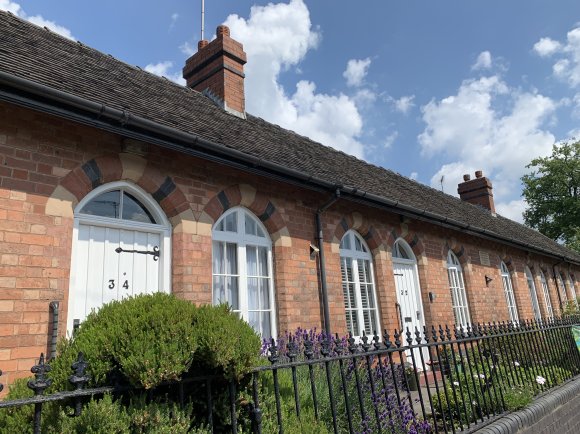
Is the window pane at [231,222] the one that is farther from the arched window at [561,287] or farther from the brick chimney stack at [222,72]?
the arched window at [561,287]

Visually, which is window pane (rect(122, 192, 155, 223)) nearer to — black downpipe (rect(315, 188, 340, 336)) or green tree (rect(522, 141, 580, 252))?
black downpipe (rect(315, 188, 340, 336))

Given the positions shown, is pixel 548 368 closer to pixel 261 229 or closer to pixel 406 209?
pixel 406 209

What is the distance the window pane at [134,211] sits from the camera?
550 centimetres

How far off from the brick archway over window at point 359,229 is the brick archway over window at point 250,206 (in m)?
1.43

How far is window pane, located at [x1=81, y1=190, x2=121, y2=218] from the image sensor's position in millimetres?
5148

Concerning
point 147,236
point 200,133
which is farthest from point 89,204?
point 200,133

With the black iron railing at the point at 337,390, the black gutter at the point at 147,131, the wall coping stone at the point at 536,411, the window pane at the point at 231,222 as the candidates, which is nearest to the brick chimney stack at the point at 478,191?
the black gutter at the point at 147,131

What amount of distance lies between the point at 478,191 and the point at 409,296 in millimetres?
12027

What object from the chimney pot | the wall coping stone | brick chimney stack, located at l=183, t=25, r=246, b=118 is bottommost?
the wall coping stone

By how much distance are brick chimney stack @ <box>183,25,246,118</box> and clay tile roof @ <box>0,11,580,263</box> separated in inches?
13.7

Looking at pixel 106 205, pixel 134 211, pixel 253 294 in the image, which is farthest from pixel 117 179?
pixel 253 294

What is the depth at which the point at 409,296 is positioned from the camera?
10000 millimetres

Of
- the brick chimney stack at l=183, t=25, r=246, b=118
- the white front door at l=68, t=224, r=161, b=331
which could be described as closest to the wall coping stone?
the white front door at l=68, t=224, r=161, b=331

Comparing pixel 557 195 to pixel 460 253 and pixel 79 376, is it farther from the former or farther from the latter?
pixel 79 376
